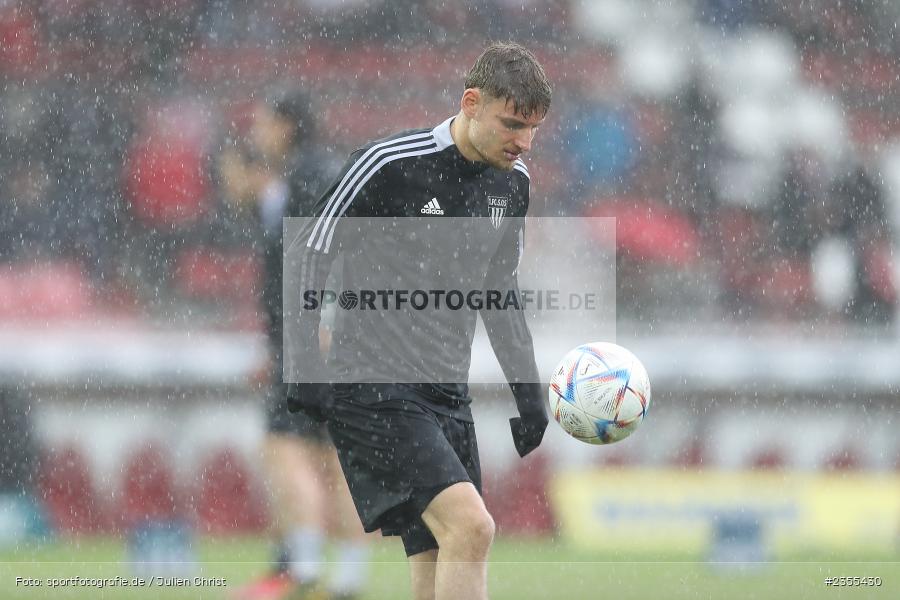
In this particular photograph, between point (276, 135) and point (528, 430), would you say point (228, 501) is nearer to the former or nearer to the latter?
point (276, 135)

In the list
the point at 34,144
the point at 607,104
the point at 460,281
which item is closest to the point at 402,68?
the point at 607,104

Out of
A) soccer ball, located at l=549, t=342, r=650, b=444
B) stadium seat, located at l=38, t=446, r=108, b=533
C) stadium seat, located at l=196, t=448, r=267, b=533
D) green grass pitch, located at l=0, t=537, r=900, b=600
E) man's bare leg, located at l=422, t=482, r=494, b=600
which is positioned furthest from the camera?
stadium seat, located at l=196, t=448, r=267, b=533

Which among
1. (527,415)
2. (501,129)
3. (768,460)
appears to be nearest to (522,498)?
(768,460)

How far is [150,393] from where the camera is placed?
8.10 m

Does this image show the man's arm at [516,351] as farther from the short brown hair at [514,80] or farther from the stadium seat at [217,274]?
the stadium seat at [217,274]

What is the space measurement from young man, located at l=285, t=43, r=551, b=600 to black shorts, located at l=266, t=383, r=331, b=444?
1544mm

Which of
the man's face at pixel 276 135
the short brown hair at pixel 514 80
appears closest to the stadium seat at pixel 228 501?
the man's face at pixel 276 135

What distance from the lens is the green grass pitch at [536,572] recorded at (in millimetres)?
5727

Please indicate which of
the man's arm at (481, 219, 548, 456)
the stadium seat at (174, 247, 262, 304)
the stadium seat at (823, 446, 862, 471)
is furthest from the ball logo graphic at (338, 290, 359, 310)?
the stadium seat at (174, 247, 262, 304)

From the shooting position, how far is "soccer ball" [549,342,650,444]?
159 inches

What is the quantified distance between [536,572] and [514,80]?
3.40m

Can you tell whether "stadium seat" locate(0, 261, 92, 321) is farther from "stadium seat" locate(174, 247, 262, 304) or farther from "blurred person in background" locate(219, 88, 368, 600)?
"blurred person in background" locate(219, 88, 368, 600)

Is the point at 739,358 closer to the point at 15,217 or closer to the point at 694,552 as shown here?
the point at 694,552

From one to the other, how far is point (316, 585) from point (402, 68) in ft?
23.5
